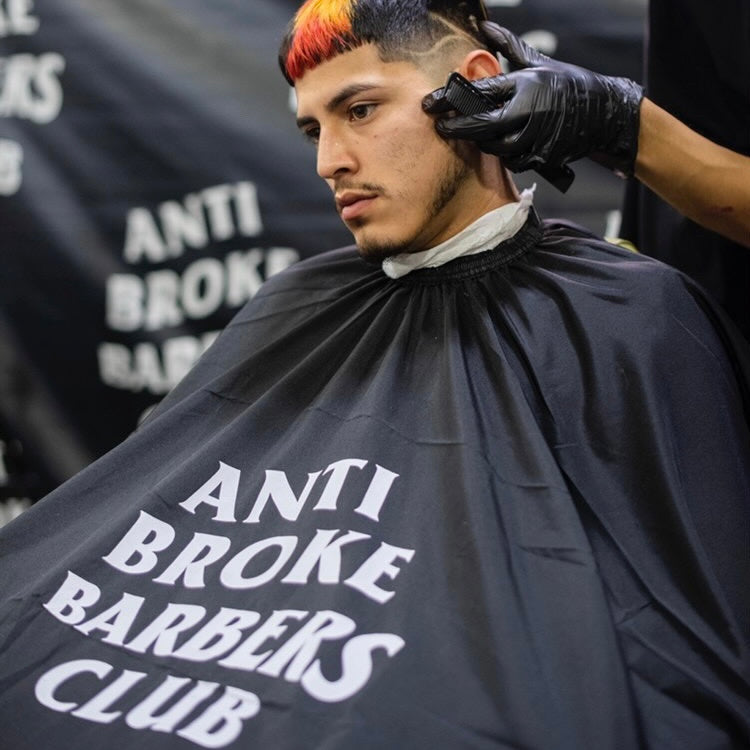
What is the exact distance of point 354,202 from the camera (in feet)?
5.28

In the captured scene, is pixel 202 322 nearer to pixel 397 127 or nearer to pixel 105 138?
pixel 105 138

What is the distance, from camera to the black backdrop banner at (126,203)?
7.86 feet

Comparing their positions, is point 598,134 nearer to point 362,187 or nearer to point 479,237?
point 479,237

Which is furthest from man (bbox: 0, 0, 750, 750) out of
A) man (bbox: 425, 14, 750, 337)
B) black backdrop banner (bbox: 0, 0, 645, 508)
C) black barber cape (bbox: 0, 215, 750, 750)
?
black backdrop banner (bbox: 0, 0, 645, 508)

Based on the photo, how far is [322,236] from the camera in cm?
A: 240

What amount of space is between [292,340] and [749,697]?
A: 87 cm

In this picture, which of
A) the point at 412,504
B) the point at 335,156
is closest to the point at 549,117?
the point at 335,156

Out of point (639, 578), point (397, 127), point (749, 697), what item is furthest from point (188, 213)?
point (749, 697)

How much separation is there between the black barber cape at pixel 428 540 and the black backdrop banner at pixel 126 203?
736mm

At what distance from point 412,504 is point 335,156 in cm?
54

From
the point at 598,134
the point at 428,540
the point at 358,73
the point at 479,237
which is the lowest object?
the point at 428,540

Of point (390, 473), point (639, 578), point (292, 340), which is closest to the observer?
point (639, 578)

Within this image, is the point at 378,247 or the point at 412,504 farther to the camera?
the point at 378,247

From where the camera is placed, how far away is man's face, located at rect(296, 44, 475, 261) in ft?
5.12
